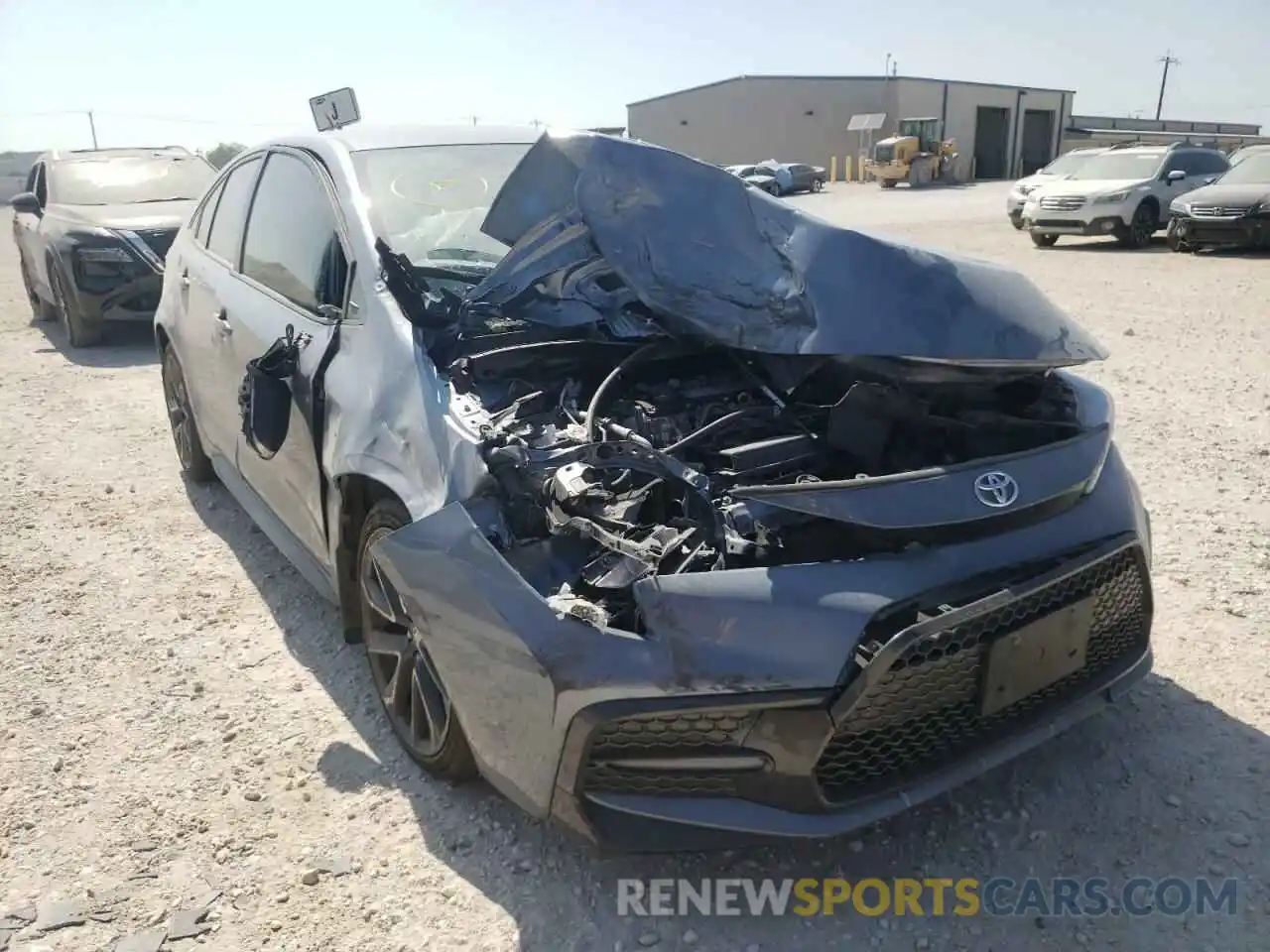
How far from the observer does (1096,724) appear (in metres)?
2.85

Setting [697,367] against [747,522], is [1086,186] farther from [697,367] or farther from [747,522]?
[747,522]

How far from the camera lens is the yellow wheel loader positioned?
37.8m

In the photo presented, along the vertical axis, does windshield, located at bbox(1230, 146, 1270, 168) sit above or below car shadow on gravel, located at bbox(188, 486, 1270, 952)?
above

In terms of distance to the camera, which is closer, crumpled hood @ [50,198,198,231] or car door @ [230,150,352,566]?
car door @ [230,150,352,566]

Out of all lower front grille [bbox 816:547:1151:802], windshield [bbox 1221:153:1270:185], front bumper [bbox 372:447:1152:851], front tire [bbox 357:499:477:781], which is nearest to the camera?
front bumper [bbox 372:447:1152:851]

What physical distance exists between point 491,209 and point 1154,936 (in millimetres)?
2633

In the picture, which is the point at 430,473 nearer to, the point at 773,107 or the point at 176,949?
the point at 176,949

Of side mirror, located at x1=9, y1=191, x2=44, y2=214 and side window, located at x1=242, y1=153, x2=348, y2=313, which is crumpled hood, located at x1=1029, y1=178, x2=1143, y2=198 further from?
side window, located at x1=242, y1=153, x2=348, y2=313

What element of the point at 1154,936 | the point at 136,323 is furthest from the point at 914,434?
the point at 136,323

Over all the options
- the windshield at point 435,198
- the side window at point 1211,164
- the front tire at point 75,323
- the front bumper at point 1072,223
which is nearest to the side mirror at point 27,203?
the front tire at point 75,323

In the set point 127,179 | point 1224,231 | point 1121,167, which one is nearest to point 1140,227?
point 1121,167

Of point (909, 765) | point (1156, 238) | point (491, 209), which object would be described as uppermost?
point (491, 209)

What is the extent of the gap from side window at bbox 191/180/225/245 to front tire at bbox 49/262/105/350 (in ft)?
16.3

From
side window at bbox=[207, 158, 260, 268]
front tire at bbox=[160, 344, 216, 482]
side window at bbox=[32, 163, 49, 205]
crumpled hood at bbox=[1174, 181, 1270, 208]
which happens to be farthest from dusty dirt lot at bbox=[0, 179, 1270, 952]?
crumpled hood at bbox=[1174, 181, 1270, 208]
